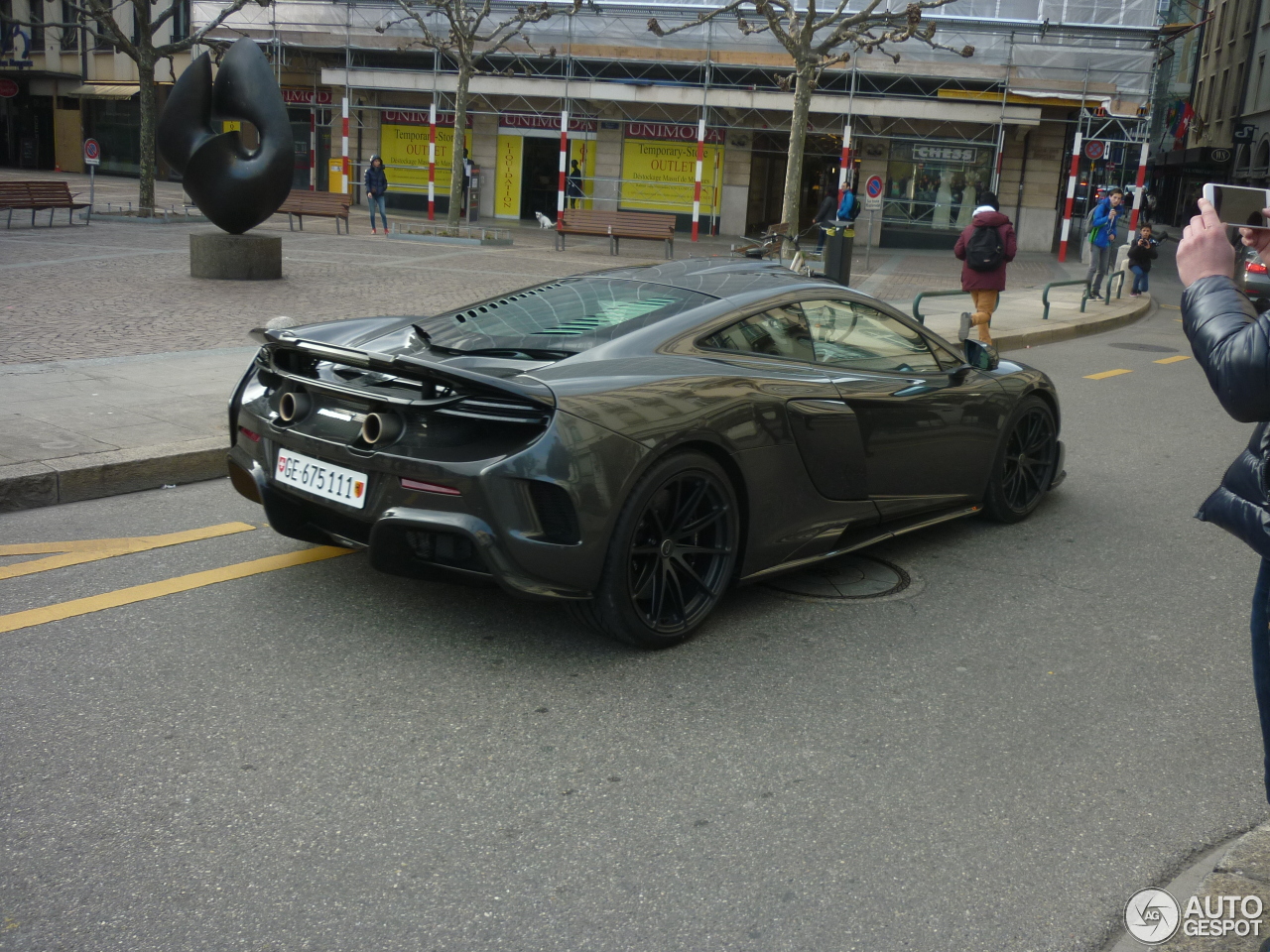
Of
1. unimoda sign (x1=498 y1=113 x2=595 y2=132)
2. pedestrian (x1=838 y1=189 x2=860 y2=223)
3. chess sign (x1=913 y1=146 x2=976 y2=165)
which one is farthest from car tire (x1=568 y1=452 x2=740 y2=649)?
unimoda sign (x1=498 y1=113 x2=595 y2=132)

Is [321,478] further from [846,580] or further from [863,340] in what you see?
[863,340]

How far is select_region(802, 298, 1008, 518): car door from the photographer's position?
5148 mm

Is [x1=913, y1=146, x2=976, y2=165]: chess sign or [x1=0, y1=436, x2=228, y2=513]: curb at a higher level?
[x1=913, y1=146, x2=976, y2=165]: chess sign

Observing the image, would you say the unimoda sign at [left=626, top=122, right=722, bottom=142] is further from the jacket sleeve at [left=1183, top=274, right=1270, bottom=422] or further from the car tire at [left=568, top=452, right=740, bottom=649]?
the jacket sleeve at [left=1183, top=274, right=1270, bottom=422]

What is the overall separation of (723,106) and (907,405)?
2786cm

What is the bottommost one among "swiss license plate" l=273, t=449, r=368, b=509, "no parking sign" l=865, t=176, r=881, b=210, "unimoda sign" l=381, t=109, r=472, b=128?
"swiss license plate" l=273, t=449, r=368, b=509

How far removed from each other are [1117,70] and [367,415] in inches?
1180

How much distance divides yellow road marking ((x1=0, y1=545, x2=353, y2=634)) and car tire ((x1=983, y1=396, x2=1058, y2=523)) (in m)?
3.19

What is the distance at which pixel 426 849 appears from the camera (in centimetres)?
303

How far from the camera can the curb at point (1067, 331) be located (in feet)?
48.9

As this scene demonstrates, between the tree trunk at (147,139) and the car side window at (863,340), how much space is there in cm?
2302

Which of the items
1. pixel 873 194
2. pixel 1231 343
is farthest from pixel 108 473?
pixel 873 194

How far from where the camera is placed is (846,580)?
5344mm

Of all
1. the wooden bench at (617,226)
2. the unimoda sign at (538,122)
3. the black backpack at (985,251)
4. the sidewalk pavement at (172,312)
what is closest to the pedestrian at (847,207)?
the sidewalk pavement at (172,312)
